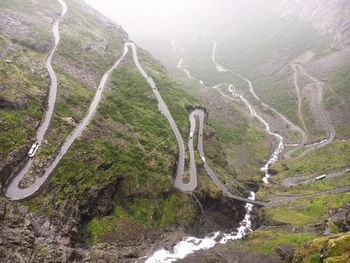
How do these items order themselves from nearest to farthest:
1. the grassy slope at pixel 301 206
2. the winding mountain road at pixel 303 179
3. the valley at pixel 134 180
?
the valley at pixel 134 180
the grassy slope at pixel 301 206
the winding mountain road at pixel 303 179

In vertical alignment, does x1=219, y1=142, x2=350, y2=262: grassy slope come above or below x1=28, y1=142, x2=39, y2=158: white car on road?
above

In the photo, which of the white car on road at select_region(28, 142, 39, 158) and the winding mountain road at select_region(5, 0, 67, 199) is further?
the white car on road at select_region(28, 142, 39, 158)

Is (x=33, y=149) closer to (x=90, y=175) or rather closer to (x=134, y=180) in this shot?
(x=90, y=175)

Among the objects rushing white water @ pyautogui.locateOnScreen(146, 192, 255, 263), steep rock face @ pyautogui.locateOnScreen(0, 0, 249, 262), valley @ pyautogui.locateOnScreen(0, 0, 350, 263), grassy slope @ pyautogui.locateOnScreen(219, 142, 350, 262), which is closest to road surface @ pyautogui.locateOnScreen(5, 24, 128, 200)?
valley @ pyautogui.locateOnScreen(0, 0, 350, 263)

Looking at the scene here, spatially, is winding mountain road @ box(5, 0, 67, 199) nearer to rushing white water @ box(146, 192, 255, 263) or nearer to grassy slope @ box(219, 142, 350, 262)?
rushing white water @ box(146, 192, 255, 263)

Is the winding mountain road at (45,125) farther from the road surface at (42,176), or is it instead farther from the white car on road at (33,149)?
the white car on road at (33,149)

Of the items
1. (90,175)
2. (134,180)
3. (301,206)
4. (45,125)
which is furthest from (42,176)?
(301,206)

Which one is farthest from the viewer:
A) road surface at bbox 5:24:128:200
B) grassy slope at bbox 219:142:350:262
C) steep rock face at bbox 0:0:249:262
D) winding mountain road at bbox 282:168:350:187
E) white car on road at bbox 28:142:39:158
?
winding mountain road at bbox 282:168:350:187

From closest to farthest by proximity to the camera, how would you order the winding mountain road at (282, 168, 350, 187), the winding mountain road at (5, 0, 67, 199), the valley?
1. the valley
2. the winding mountain road at (5, 0, 67, 199)
3. the winding mountain road at (282, 168, 350, 187)

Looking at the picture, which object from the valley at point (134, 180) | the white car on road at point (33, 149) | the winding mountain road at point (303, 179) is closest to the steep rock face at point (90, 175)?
the valley at point (134, 180)
